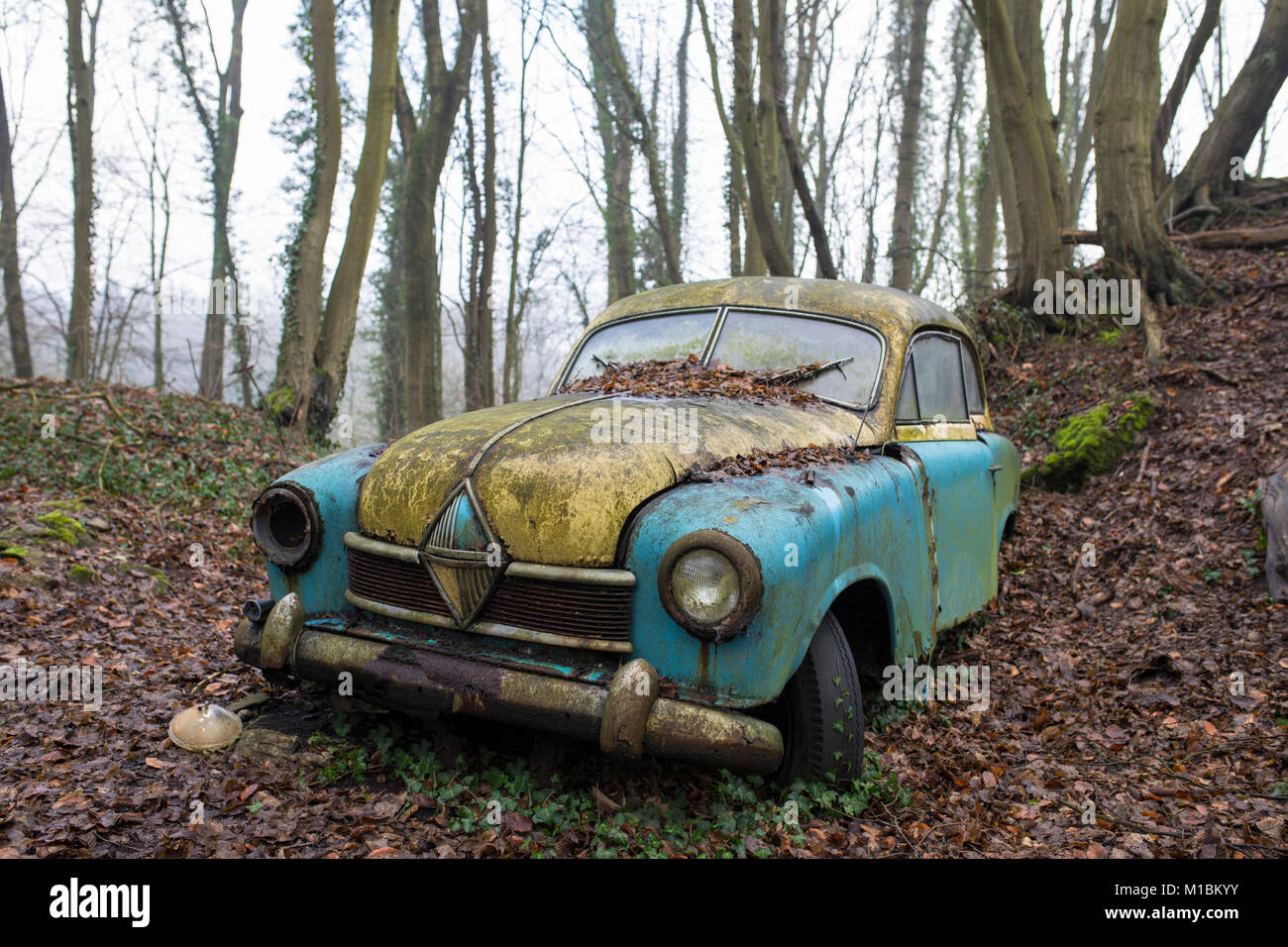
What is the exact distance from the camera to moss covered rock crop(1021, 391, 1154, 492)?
23.4ft

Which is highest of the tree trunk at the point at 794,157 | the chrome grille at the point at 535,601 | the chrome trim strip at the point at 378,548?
the tree trunk at the point at 794,157

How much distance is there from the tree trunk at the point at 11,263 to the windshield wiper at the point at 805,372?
12032mm

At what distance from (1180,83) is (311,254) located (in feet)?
37.6

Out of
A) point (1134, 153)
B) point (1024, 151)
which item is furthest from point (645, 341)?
point (1134, 153)

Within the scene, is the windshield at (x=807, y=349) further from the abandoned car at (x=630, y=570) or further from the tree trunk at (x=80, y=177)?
the tree trunk at (x=80, y=177)

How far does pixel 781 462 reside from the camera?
10.9 feet

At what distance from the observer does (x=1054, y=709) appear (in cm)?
427

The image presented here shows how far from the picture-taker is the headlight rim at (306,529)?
11.0ft

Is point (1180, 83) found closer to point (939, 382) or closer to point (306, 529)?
point (939, 382)

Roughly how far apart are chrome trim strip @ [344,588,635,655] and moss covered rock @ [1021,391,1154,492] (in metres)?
5.72

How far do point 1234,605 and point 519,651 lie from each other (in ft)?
13.3

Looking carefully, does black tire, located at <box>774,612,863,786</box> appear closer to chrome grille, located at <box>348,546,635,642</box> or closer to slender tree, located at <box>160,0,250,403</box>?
chrome grille, located at <box>348,546,635,642</box>

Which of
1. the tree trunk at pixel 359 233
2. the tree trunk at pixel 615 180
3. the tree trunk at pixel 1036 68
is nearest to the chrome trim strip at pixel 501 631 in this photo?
the tree trunk at pixel 359 233
